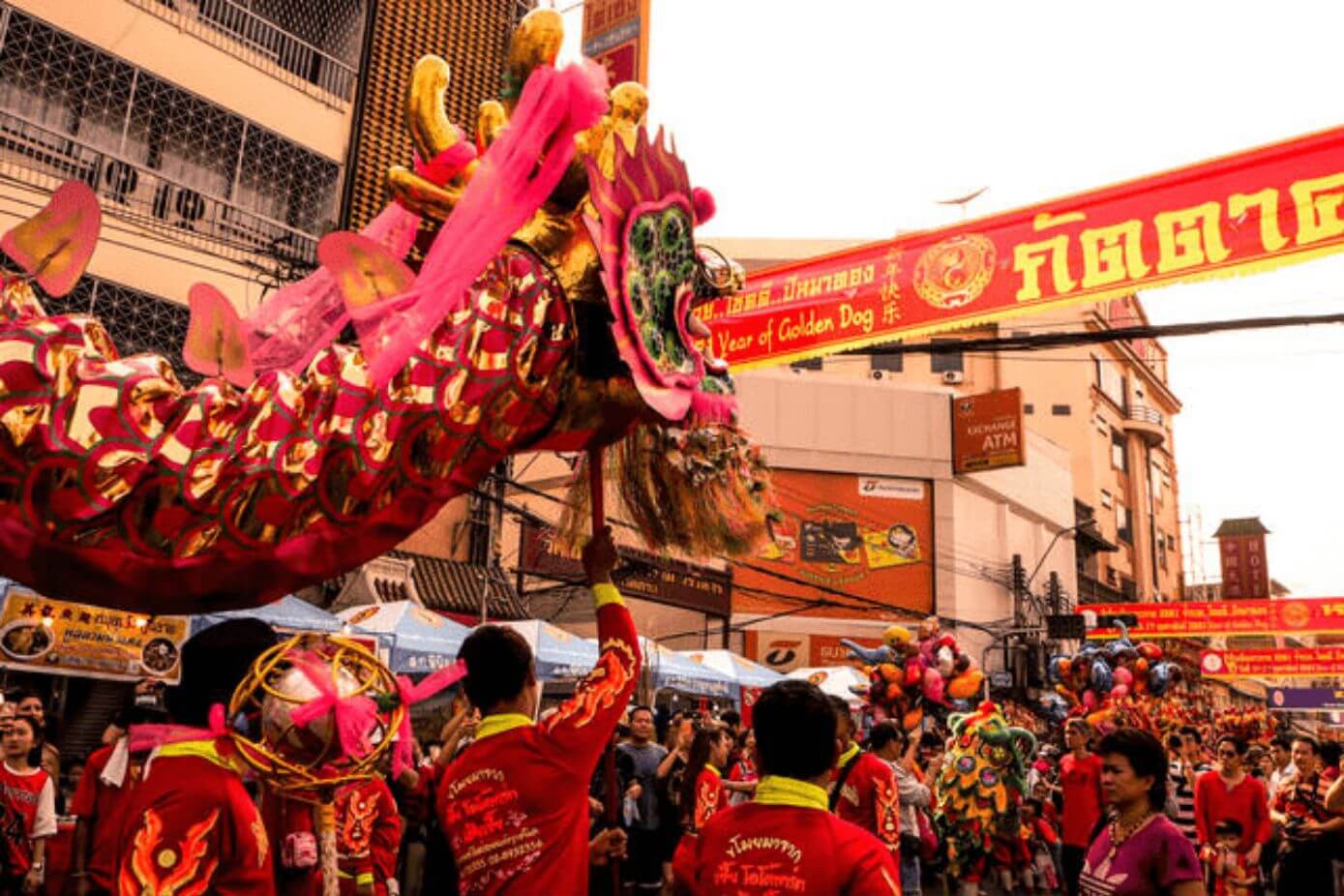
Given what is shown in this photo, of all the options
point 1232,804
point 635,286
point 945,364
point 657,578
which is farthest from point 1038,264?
point 945,364

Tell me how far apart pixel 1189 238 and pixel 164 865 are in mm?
5984

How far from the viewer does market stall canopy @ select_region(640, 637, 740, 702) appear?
14.3 metres

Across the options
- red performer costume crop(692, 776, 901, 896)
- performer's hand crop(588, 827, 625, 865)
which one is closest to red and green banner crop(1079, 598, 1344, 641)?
performer's hand crop(588, 827, 625, 865)

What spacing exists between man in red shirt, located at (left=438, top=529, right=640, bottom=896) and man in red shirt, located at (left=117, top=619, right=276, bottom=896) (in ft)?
1.86

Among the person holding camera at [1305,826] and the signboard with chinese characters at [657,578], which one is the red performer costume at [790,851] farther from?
the signboard with chinese characters at [657,578]

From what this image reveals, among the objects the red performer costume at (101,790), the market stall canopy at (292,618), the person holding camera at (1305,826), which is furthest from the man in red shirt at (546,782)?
the market stall canopy at (292,618)

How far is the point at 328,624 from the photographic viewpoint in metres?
10.7

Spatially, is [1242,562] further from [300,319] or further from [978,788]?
[300,319]

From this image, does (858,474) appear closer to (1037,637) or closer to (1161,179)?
(1037,637)

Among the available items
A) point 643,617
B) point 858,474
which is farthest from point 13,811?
point 858,474

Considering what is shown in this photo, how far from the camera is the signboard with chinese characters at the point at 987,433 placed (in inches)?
1197

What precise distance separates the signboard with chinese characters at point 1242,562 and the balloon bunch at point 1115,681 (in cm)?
5264

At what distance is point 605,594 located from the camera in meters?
3.01

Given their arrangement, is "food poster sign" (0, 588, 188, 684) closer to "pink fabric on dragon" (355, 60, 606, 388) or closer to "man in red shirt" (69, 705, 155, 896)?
"man in red shirt" (69, 705, 155, 896)
